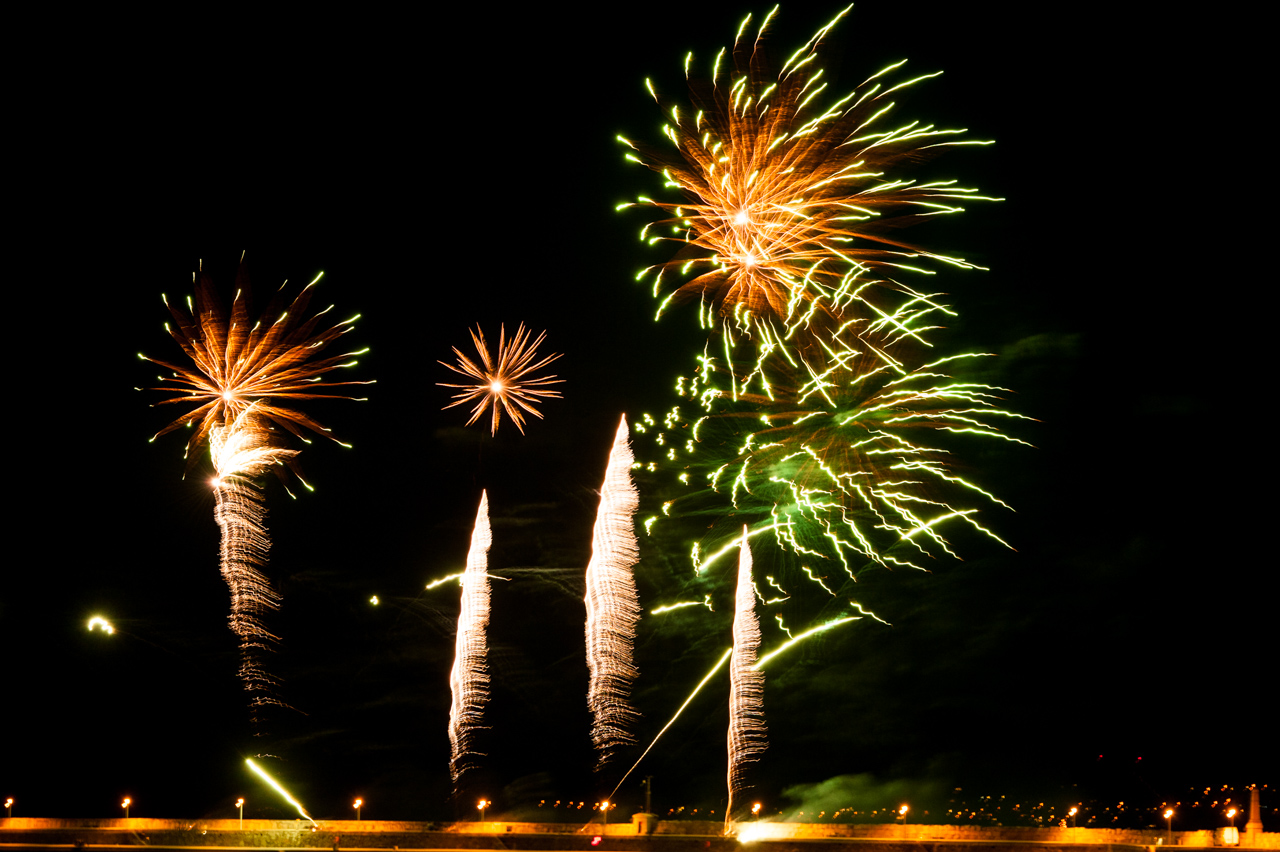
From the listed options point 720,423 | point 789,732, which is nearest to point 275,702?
point 789,732

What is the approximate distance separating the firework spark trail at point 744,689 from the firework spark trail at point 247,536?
7.87 m

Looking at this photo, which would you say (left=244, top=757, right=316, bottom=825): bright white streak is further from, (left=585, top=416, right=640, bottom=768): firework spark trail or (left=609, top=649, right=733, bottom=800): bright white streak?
(left=585, top=416, right=640, bottom=768): firework spark trail

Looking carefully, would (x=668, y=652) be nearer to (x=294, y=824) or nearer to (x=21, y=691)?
(x=294, y=824)

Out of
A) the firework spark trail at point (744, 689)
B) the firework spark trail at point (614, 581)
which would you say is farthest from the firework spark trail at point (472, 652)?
the firework spark trail at point (744, 689)

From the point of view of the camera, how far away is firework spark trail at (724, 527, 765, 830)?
17953 millimetres

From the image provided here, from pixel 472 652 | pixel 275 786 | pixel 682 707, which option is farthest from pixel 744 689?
pixel 275 786

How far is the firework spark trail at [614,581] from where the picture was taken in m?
16.1

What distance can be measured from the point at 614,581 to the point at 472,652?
517 centimetres

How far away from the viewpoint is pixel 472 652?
2017cm

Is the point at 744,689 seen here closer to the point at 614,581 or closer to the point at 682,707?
the point at 682,707

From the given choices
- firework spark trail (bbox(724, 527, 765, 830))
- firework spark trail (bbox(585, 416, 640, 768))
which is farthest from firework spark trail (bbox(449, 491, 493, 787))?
firework spark trail (bbox(724, 527, 765, 830))

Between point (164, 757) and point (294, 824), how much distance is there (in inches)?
211

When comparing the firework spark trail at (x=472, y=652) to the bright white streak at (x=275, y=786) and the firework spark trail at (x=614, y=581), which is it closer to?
the firework spark trail at (x=614, y=581)

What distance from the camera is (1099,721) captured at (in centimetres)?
2395
